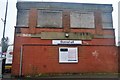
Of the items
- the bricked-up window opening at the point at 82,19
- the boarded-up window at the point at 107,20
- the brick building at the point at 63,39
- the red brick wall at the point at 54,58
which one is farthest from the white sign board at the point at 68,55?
the boarded-up window at the point at 107,20

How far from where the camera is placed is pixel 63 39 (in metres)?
23.7

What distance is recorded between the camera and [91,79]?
18094 millimetres

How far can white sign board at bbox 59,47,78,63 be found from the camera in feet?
72.2

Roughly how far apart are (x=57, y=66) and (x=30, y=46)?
3.28m

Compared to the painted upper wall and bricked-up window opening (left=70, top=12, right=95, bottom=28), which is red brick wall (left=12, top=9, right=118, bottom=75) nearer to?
the painted upper wall

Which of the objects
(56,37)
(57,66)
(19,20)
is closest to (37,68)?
(57,66)

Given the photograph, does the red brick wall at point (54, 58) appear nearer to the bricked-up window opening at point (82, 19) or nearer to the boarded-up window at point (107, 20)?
the bricked-up window opening at point (82, 19)

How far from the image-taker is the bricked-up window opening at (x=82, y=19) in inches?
977

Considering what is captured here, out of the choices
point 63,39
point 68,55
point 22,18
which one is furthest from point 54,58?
point 22,18

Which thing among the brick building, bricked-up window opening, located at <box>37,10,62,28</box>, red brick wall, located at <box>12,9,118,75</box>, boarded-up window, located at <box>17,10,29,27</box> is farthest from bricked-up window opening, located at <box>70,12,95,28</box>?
boarded-up window, located at <box>17,10,29,27</box>

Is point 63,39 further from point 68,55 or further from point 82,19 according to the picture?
point 82,19

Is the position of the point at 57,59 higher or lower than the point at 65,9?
lower

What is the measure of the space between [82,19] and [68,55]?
5.00 metres

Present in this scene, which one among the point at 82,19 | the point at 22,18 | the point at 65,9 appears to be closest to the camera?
the point at 22,18
